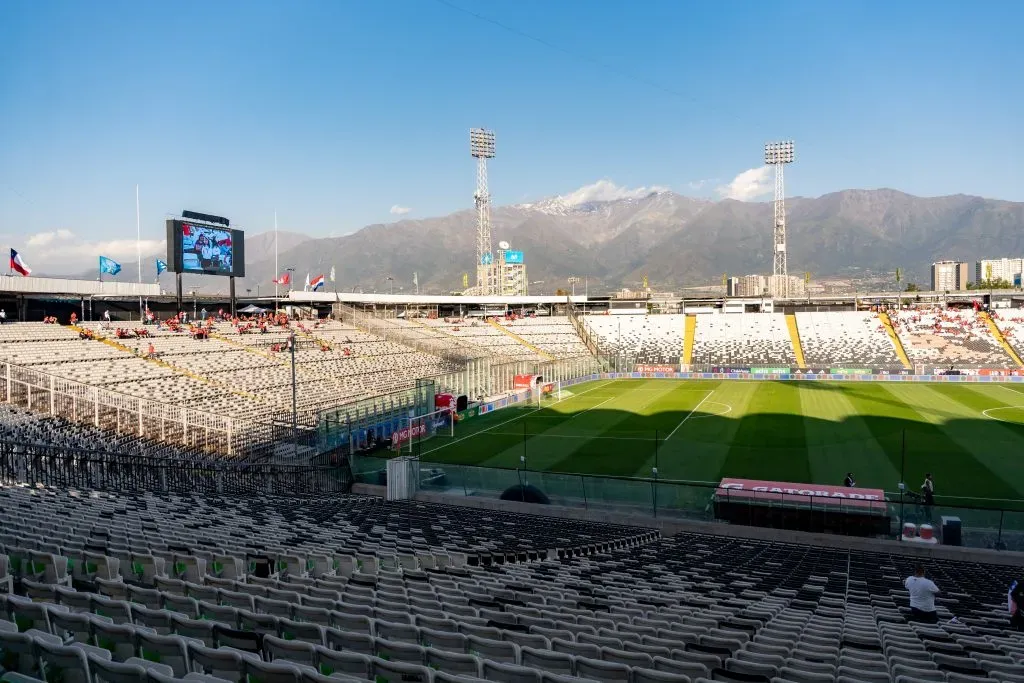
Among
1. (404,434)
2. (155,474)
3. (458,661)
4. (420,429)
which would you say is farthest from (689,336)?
(458,661)

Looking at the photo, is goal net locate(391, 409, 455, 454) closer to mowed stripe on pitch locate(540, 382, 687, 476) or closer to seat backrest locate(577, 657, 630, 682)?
mowed stripe on pitch locate(540, 382, 687, 476)

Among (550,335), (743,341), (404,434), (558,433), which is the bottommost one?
(558,433)

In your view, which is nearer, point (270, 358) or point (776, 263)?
point (270, 358)

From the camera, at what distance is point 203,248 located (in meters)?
51.1

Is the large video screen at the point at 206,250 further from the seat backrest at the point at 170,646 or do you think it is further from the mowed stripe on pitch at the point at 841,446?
the seat backrest at the point at 170,646

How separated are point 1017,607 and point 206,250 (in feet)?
171

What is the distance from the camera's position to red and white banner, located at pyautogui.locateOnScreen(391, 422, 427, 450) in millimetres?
34750

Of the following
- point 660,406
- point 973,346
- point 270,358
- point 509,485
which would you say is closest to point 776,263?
point 973,346

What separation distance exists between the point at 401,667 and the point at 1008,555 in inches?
773

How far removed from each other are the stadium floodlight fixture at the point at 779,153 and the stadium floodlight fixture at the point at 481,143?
145 ft

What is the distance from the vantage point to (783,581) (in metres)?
13.2

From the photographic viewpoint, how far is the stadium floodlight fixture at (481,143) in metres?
113

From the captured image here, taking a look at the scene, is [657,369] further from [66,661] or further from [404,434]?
[66,661]

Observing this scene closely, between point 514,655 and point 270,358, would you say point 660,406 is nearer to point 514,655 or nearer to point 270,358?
point 270,358
